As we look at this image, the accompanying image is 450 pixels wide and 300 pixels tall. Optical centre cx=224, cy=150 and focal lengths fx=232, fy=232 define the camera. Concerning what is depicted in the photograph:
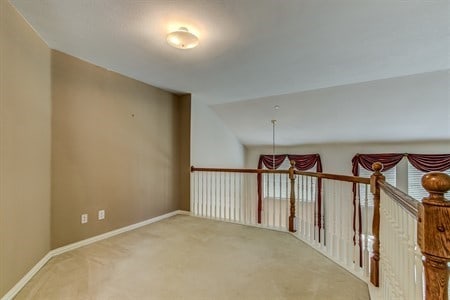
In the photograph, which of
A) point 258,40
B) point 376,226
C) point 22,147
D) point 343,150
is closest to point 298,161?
point 343,150

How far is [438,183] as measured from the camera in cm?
71

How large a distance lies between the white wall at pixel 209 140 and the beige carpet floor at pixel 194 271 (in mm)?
2042

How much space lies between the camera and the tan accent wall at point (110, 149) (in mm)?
2803

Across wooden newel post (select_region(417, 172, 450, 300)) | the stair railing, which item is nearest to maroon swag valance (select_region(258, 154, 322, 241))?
the stair railing

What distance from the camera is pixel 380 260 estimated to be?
1.99 m

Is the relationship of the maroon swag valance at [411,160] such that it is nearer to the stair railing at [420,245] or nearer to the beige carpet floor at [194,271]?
the beige carpet floor at [194,271]

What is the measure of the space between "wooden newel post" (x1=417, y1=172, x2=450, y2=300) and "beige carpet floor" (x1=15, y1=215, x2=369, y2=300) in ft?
4.61

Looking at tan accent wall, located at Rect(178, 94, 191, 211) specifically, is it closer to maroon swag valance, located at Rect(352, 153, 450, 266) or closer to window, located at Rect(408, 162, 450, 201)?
maroon swag valance, located at Rect(352, 153, 450, 266)

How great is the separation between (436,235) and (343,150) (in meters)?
6.43

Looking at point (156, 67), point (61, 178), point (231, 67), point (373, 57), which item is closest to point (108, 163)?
point (61, 178)

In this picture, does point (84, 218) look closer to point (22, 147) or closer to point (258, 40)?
point (22, 147)

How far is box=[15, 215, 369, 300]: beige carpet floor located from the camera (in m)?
1.96

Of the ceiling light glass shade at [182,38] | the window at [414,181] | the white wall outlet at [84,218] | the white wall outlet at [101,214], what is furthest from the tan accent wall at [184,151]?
the window at [414,181]

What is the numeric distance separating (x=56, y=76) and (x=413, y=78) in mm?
5146
